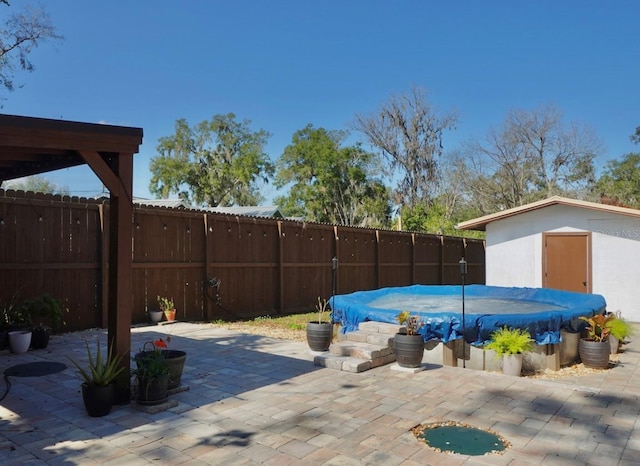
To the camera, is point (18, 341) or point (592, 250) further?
point (592, 250)

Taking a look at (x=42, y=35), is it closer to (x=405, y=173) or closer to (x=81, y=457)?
(x=81, y=457)

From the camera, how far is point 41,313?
21.1ft

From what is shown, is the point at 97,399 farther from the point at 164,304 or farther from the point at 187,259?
the point at 187,259

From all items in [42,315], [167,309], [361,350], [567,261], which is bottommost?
[361,350]

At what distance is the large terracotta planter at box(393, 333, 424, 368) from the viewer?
5250 mm

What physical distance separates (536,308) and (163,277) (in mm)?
7459

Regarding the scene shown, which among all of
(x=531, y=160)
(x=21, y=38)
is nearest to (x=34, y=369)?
(x=21, y=38)

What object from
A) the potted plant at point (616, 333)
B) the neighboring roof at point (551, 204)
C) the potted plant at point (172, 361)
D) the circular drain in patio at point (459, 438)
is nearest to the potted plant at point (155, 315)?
the potted plant at point (172, 361)

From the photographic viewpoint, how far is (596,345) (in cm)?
634

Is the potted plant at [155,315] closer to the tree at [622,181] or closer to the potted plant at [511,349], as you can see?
the potted plant at [511,349]

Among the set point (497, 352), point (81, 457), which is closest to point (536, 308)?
point (497, 352)

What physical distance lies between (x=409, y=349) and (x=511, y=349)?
1.58 m

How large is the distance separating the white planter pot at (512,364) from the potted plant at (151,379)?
422 centimetres

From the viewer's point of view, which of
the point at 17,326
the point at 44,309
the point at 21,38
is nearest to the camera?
the point at 17,326
